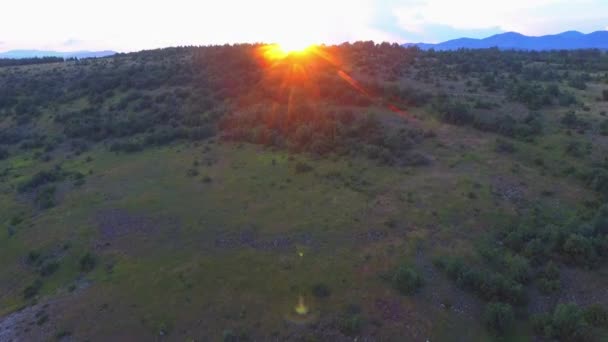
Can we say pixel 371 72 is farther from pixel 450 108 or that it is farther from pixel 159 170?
pixel 159 170

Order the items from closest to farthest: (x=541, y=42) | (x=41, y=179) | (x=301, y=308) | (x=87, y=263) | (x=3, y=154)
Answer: (x=301, y=308) < (x=87, y=263) < (x=41, y=179) < (x=3, y=154) < (x=541, y=42)

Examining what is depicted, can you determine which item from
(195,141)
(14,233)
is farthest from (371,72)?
(14,233)

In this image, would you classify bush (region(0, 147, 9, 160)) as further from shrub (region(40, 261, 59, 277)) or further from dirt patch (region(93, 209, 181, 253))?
shrub (region(40, 261, 59, 277))

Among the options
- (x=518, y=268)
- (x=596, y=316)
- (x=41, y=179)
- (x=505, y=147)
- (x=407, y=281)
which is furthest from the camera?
(x=41, y=179)

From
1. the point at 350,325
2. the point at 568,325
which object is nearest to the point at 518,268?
the point at 568,325

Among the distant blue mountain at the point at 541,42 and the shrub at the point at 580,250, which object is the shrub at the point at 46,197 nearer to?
the shrub at the point at 580,250

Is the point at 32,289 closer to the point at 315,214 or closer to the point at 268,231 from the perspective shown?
the point at 268,231
